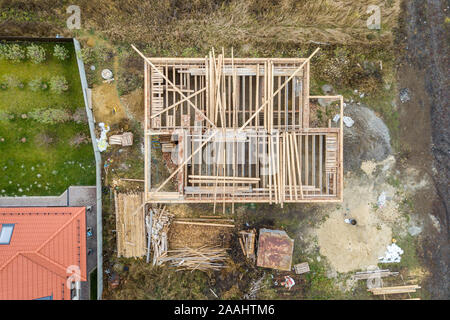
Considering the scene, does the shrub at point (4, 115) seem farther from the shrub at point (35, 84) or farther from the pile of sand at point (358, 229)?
the pile of sand at point (358, 229)

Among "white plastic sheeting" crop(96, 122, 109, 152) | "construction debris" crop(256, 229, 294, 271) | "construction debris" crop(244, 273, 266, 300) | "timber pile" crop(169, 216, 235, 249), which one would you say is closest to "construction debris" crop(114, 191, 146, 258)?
"timber pile" crop(169, 216, 235, 249)

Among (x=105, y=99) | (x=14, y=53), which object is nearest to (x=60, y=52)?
(x=14, y=53)

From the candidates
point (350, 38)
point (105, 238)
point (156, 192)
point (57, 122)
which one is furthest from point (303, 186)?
point (57, 122)

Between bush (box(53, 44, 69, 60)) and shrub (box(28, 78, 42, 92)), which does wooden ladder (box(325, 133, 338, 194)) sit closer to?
bush (box(53, 44, 69, 60))

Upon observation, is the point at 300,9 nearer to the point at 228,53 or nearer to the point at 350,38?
the point at 350,38
